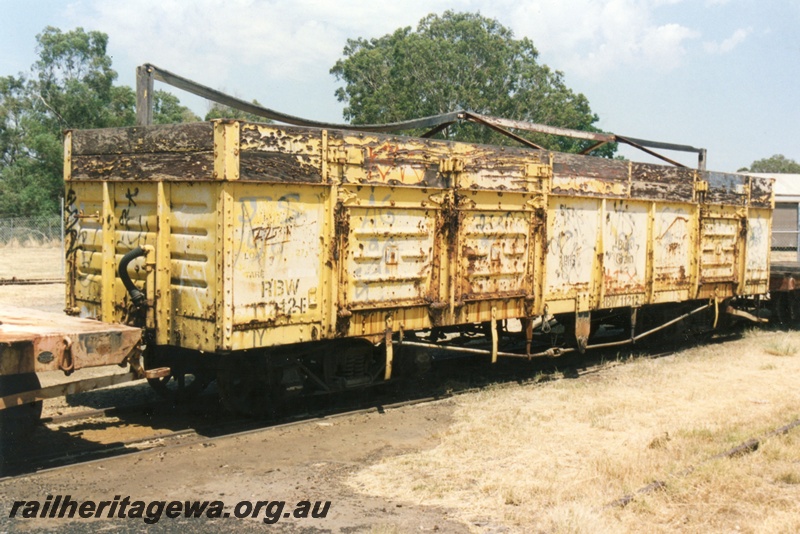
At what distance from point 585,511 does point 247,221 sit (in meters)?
3.83

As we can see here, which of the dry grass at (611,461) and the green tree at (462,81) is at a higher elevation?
the green tree at (462,81)

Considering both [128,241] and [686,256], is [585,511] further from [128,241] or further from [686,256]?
[686,256]

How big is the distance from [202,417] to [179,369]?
1.84 ft

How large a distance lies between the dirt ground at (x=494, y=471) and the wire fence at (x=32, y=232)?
26387 mm

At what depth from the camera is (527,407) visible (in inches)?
351

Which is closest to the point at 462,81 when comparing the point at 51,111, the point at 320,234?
the point at 51,111

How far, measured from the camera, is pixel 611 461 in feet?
21.7

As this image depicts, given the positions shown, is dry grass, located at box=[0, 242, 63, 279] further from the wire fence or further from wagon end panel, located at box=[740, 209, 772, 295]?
wagon end panel, located at box=[740, 209, 772, 295]

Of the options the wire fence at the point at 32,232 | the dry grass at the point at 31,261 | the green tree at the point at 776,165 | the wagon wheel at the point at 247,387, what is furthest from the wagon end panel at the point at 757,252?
the green tree at the point at 776,165

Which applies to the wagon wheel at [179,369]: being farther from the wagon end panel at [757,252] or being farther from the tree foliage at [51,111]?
the tree foliage at [51,111]

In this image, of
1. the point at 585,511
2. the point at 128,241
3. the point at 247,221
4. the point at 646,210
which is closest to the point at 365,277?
the point at 247,221

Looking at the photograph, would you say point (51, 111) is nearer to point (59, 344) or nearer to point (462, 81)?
point (462, 81)

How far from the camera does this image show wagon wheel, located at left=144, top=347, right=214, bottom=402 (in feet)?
27.0

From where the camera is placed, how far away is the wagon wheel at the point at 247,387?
7.92 meters
